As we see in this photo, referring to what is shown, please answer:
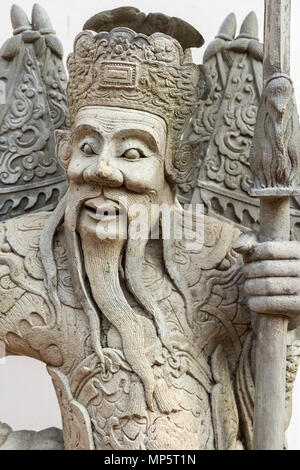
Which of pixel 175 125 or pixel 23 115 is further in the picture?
pixel 23 115

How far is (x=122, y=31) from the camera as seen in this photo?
11.5 feet

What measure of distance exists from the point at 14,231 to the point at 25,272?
0.48ft

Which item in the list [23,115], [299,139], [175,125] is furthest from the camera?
[23,115]

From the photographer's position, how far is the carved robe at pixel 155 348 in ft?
11.3

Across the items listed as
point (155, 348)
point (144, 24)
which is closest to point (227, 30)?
point (144, 24)

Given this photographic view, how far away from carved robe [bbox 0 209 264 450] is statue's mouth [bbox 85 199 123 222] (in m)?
0.20

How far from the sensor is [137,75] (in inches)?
136

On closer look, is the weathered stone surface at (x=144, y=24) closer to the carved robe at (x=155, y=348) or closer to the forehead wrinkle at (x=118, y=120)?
the forehead wrinkle at (x=118, y=120)

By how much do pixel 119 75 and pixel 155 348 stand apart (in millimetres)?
794

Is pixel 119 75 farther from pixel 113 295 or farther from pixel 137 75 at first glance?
pixel 113 295

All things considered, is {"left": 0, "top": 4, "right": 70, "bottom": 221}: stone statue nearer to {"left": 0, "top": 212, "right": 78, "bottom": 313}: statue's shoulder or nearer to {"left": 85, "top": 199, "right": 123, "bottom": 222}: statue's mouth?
{"left": 0, "top": 212, "right": 78, "bottom": 313}: statue's shoulder
